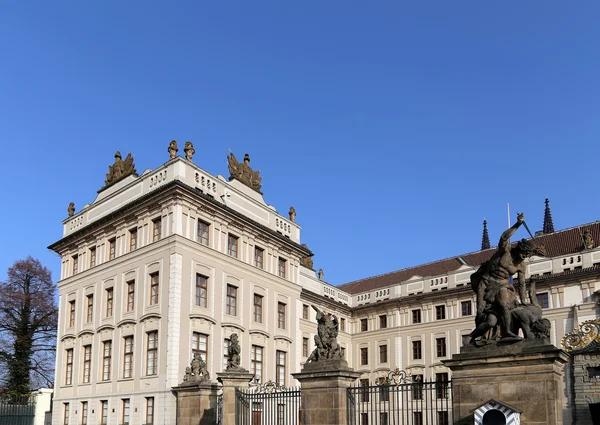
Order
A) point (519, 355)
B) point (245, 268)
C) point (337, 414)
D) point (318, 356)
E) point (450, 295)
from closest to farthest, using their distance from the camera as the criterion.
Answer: point (519, 355), point (337, 414), point (318, 356), point (245, 268), point (450, 295)

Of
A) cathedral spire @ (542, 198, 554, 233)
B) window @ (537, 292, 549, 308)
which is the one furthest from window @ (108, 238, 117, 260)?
cathedral spire @ (542, 198, 554, 233)

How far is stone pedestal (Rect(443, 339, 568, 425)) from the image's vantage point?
12.2 meters

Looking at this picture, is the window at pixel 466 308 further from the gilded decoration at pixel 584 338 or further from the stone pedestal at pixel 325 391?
the stone pedestal at pixel 325 391

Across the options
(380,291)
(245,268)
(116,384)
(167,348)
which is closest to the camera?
(167,348)

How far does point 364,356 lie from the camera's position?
1912 inches

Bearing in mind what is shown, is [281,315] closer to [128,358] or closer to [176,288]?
[176,288]

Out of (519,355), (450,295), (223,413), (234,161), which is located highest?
(234,161)

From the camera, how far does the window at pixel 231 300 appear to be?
105 ft

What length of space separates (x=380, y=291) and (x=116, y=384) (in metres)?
23.4

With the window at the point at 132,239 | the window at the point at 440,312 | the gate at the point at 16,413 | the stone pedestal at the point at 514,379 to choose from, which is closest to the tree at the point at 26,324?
the gate at the point at 16,413

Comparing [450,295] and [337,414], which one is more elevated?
[450,295]

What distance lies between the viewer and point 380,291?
159 ft

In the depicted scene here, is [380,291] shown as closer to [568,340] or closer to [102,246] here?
[568,340]

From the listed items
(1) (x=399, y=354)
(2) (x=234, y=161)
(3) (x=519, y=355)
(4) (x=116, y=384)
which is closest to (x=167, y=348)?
(4) (x=116, y=384)
